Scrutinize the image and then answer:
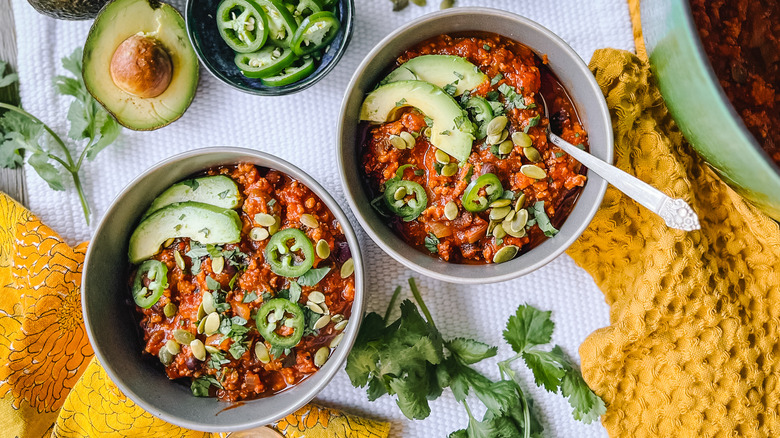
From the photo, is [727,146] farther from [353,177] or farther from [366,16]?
[366,16]

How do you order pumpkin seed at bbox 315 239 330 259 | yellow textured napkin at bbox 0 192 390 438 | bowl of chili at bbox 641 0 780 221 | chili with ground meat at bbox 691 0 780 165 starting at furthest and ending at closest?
yellow textured napkin at bbox 0 192 390 438, pumpkin seed at bbox 315 239 330 259, chili with ground meat at bbox 691 0 780 165, bowl of chili at bbox 641 0 780 221

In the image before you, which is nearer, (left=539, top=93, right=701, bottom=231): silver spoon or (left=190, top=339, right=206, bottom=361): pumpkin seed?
(left=539, top=93, right=701, bottom=231): silver spoon

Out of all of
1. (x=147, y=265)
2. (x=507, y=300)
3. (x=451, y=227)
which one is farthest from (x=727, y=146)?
(x=147, y=265)

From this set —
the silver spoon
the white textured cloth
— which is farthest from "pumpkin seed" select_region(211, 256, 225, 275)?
the silver spoon

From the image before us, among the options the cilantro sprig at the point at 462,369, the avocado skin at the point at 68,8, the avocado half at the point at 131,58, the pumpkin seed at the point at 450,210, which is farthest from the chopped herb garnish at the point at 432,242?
the avocado skin at the point at 68,8

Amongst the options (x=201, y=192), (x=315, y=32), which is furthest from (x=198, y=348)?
(x=315, y=32)

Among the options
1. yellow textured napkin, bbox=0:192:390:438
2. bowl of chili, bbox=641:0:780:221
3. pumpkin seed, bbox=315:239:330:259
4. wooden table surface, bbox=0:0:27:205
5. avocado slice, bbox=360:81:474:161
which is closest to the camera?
bowl of chili, bbox=641:0:780:221

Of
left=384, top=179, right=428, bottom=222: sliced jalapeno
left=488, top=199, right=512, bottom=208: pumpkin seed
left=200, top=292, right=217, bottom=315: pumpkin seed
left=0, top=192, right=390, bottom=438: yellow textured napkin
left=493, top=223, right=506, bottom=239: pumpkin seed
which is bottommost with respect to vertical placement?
left=0, top=192, right=390, bottom=438: yellow textured napkin

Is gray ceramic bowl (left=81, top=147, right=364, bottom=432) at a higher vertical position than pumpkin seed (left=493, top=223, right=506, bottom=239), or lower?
lower

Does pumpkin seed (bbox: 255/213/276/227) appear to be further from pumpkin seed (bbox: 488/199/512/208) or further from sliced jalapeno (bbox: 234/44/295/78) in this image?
pumpkin seed (bbox: 488/199/512/208)
